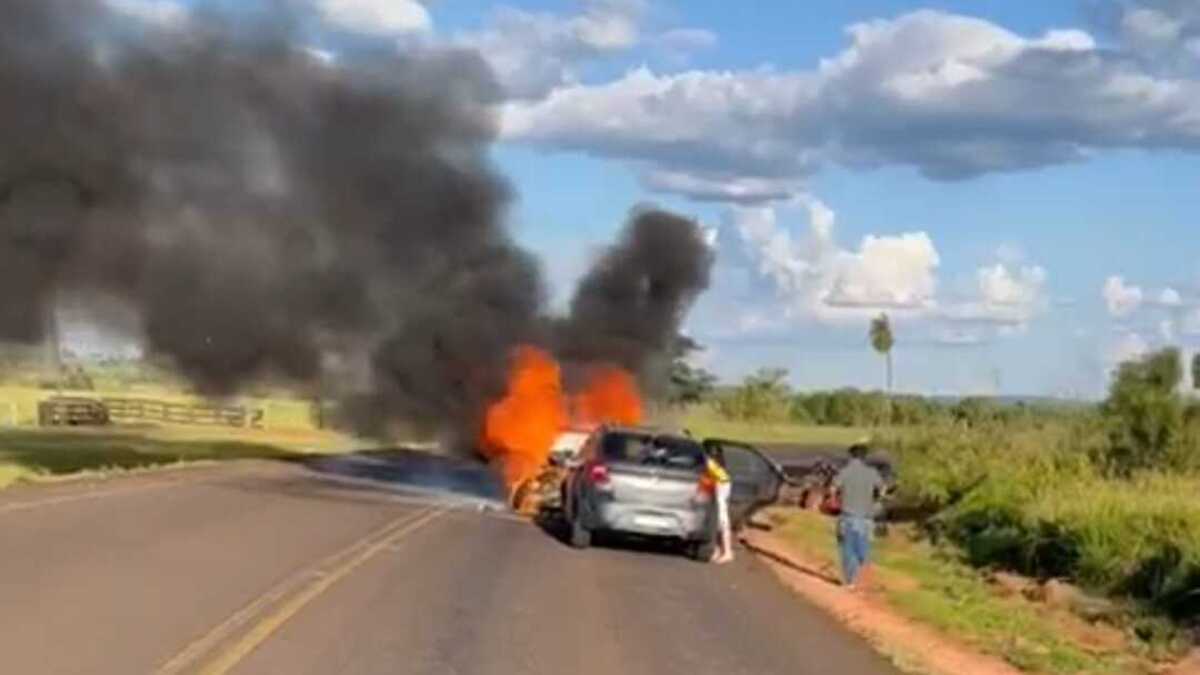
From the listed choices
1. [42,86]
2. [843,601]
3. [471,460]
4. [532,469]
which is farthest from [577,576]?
[471,460]

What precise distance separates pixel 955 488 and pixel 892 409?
5231 cm

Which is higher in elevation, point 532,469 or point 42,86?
point 42,86

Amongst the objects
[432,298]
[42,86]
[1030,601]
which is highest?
[42,86]

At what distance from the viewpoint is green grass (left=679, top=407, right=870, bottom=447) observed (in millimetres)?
88650

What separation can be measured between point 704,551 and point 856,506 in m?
3.77

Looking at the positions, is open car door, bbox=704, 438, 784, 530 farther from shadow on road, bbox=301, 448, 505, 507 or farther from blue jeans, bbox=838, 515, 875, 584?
blue jeans, bbox=838, 515, 875, 584

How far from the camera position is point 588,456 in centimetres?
2528

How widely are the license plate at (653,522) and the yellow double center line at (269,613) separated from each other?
10.5 feet

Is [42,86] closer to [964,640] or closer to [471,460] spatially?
[471,460]

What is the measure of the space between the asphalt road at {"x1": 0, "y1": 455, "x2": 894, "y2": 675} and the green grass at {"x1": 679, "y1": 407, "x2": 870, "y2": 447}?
5925 cm

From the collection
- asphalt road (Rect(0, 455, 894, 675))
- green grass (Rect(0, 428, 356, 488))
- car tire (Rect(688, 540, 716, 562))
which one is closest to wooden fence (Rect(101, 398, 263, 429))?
green grass (Rect(0, 428, 356, 488))

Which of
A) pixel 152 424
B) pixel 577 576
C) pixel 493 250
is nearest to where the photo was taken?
pixel 577 576

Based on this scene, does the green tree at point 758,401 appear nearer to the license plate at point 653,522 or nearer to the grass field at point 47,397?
the grass field at point 47,397

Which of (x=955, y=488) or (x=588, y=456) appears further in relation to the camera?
(x=955, y=488)
